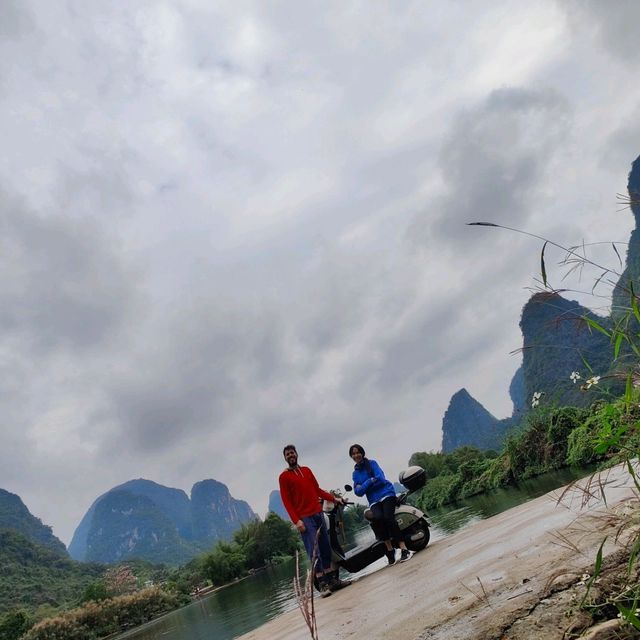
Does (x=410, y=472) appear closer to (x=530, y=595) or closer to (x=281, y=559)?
(x=530, y=595)

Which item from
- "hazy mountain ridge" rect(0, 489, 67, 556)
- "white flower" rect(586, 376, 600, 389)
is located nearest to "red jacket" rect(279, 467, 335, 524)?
"white flower" rect(586, 376, 600, 389)

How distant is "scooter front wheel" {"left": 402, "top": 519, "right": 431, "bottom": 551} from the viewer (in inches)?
233

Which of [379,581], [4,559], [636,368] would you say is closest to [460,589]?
[636,368]

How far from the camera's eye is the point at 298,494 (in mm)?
5844

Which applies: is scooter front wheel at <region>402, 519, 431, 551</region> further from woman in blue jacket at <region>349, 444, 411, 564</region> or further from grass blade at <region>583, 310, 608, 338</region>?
grass blade at <region>583, 310, 608, 338</region>

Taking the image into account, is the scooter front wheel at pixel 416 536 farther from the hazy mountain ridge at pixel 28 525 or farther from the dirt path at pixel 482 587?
the hazy mountain ridge at pixel 28 525

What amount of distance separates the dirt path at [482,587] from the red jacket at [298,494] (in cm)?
162

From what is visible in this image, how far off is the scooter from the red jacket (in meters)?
0.48

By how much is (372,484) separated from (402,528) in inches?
23.0

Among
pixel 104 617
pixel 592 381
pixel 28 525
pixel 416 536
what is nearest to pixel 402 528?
pixel 416 536

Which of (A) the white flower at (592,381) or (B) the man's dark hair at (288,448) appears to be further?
(B) the man's dark hair at (288,448)

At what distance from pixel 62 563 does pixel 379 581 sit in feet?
391

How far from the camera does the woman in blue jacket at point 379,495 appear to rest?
5.84m

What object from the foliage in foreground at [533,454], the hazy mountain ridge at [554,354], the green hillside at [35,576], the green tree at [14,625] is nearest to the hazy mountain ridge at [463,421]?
the hazy mountain ridge at [554,354]
